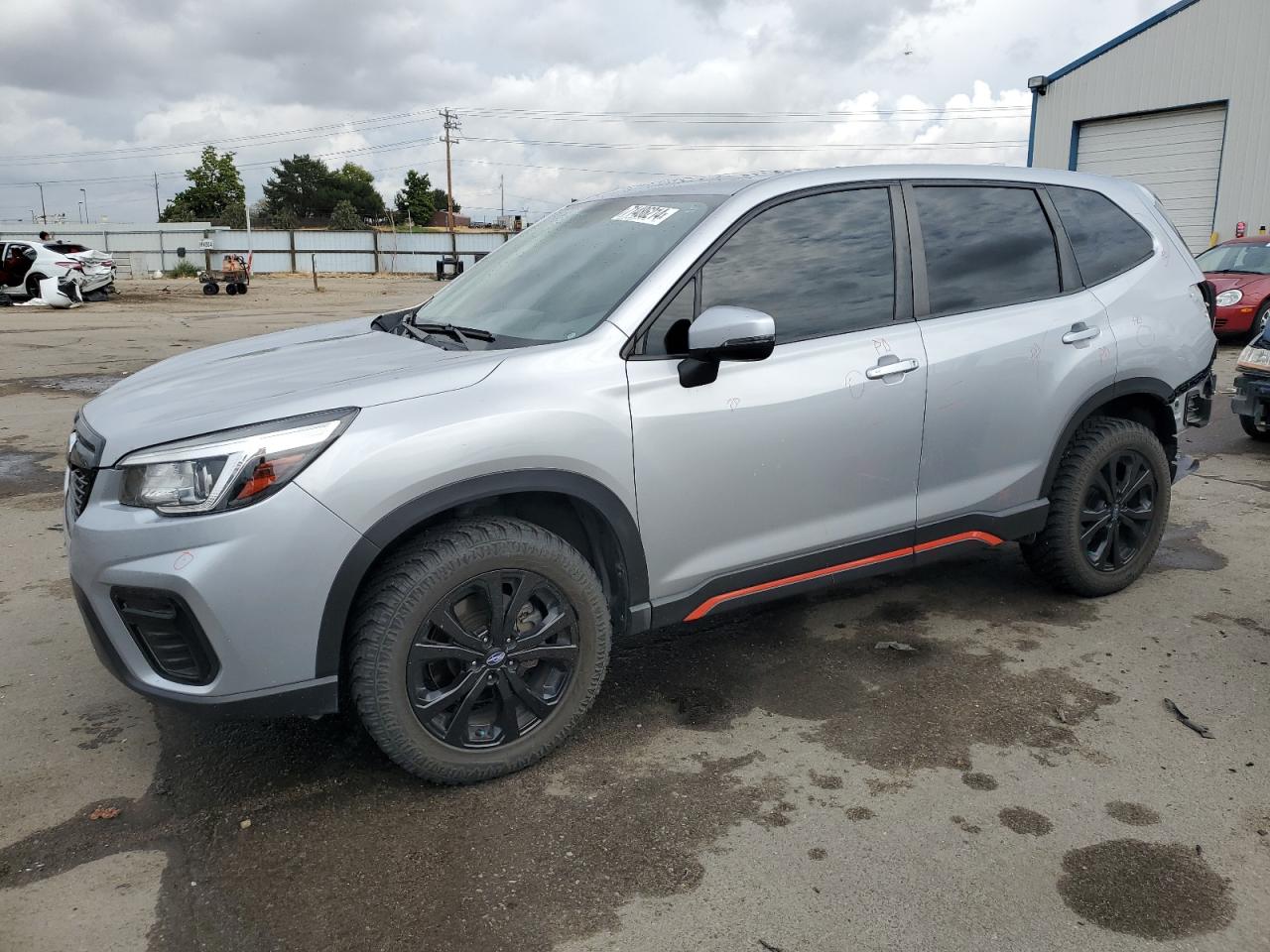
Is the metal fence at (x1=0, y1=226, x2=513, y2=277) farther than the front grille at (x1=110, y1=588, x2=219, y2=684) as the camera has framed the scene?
Yes

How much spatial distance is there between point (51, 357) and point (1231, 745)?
1447 centimetres

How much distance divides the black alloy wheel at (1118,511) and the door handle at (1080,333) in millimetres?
540

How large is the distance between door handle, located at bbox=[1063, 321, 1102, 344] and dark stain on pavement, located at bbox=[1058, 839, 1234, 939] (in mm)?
1994

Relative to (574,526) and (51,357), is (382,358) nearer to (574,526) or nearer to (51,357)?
(574,526)

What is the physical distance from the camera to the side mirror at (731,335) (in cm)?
295

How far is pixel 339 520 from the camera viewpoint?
2.62m

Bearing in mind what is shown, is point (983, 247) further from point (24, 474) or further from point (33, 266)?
point (33, 266)

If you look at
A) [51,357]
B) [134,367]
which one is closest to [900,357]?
[134,367]

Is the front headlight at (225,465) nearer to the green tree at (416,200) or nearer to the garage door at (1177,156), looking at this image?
the garage door at (1177,156)

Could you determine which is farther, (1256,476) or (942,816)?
(1256,476)

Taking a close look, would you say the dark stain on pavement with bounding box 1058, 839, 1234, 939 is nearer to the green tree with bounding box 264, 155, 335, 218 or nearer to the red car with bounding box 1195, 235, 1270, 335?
the red car with bounding box 1195, 235, 1270, 335

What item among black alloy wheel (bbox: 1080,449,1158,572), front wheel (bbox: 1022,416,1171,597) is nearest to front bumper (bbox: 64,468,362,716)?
front wheel (bbox: 1022,416,1171,597)

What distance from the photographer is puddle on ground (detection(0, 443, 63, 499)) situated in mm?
6631

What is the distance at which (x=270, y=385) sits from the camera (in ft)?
9.75
